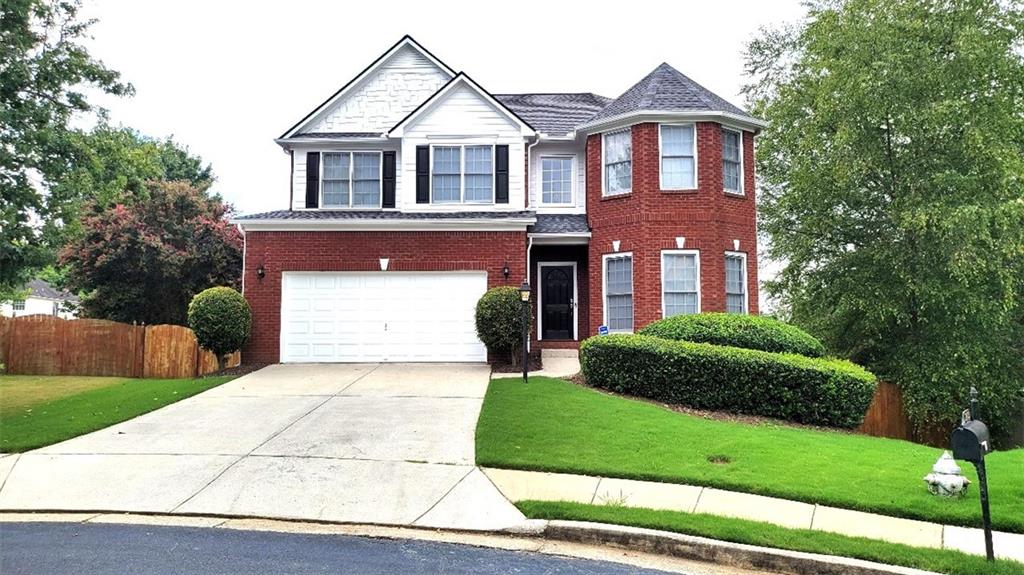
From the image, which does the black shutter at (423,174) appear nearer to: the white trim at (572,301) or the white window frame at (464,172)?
the white window frame at (464,172)

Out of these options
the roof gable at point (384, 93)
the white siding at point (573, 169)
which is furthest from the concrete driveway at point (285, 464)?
the roof gable at point (384, 93)

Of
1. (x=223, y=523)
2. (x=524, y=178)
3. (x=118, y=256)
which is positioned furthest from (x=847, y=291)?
(x=118, y=256)

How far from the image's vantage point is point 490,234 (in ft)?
53.4

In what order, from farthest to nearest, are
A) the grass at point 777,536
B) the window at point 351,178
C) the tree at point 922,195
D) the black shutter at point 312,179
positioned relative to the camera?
the window at point 351,178 < the black shutter at point 312,179 < the tree at point 922,195 < the grass at point 777,536

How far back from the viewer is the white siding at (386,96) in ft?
61.2

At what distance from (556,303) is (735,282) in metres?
4.65

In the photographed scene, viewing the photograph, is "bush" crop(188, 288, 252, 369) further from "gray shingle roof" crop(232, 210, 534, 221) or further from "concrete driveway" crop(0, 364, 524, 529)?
"concrete driveway" crop(0, 364, 524, 529)

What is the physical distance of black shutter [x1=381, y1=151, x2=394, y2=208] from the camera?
17922mm

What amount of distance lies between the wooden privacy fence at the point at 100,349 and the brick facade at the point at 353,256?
1.97 meters

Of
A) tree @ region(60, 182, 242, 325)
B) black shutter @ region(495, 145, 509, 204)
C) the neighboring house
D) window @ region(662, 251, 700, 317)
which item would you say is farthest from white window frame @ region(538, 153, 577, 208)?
the neighboring house

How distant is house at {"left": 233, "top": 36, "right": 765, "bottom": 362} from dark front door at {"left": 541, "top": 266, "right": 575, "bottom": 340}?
35 cm

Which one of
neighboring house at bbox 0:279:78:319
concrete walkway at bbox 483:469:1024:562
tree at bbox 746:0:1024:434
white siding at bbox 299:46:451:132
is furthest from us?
neighboring house at bbox 0:279:78:319

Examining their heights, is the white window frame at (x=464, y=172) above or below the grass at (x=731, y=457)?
above

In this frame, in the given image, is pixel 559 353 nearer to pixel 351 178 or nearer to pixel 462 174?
pixel 462 174
